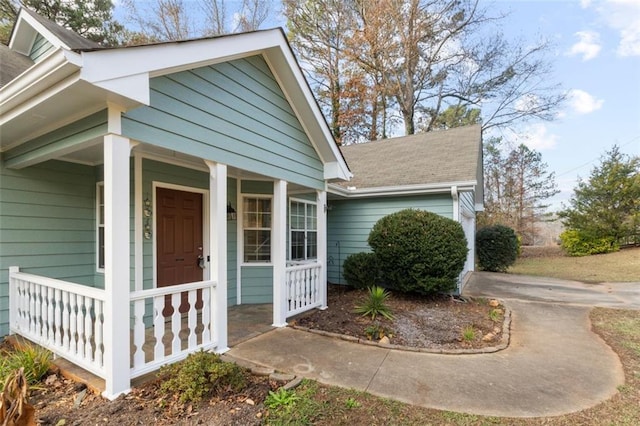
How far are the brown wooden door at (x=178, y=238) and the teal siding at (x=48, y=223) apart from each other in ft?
3.55

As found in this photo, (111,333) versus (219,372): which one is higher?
(111,333)

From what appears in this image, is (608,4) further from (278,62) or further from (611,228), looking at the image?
(611,228)

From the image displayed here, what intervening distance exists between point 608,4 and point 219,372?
12.5 metres

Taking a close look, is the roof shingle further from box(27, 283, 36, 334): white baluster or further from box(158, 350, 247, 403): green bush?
box(27, 283, 36, 334): white baluster

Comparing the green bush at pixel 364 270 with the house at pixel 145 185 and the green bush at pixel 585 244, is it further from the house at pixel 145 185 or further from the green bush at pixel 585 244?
the green bush at pixel 585 244

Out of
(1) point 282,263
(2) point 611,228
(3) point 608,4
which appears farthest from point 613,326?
(2) point 611,228

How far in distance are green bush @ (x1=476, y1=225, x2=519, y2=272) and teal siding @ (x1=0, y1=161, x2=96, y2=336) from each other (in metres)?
13.3

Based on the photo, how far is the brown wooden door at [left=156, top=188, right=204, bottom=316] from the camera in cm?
492

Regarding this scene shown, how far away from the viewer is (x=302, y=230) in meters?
7.76

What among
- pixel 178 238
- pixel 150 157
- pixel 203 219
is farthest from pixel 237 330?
pixel 150 157

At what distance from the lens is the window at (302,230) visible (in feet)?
24.3

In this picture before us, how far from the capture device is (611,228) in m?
17.6

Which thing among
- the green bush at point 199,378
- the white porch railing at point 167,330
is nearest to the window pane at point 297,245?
the white porch railing at point 167,330

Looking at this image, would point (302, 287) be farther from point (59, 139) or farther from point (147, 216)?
point (59, 139)
